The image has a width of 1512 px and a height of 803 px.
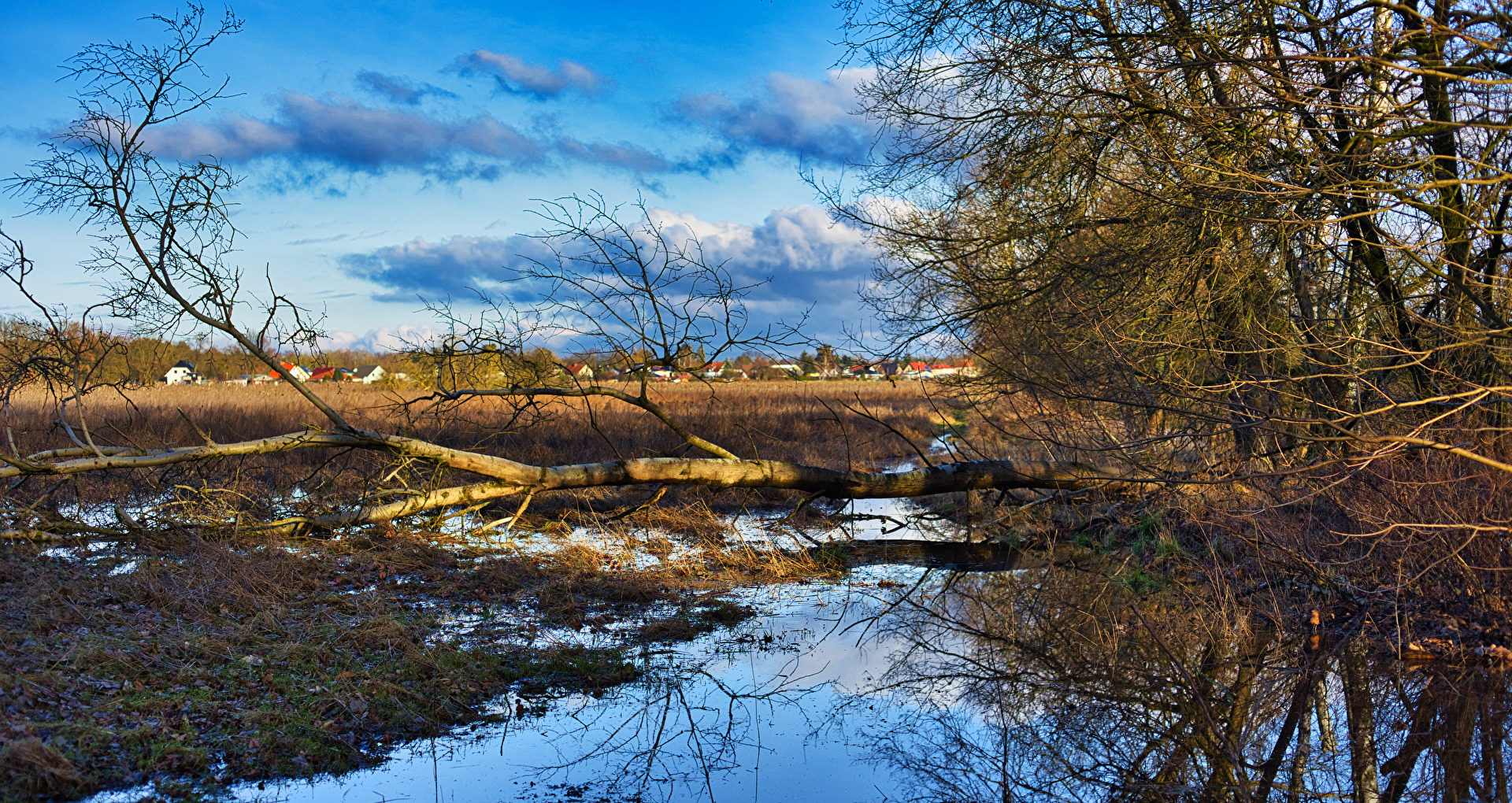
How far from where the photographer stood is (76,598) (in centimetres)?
656

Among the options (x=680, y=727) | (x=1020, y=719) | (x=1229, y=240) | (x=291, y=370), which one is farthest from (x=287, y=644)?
(x=1229, y=240)

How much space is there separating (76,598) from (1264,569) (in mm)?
8790

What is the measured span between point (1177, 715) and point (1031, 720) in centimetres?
77

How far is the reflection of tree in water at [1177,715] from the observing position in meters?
4.38

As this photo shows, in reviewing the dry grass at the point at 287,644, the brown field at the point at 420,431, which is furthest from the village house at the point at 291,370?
the dry grass at the point at 287,644

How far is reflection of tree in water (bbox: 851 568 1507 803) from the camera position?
438 cm

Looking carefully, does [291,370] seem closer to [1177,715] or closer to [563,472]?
[563,472]

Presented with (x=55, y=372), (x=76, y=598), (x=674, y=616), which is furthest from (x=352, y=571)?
(x=55, y=372)

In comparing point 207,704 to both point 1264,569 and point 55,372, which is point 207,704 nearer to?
point 55,372

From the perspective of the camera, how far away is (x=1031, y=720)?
5.20 meters

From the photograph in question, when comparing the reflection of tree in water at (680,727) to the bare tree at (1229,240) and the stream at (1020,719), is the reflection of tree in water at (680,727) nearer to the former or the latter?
the stream at (1020,719)

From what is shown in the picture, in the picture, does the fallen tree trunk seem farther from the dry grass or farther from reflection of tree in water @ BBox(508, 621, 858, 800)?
reflection of tree in water @ BBox(508, 621, 858, 800)

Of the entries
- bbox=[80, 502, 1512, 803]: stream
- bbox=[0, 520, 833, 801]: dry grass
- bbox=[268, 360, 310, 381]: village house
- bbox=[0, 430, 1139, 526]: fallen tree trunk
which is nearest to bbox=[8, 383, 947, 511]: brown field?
bbox=[0, 430, 1139, 526]: fallen tree trunk

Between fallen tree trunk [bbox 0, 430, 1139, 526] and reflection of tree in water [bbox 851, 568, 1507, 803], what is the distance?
6.33ft
